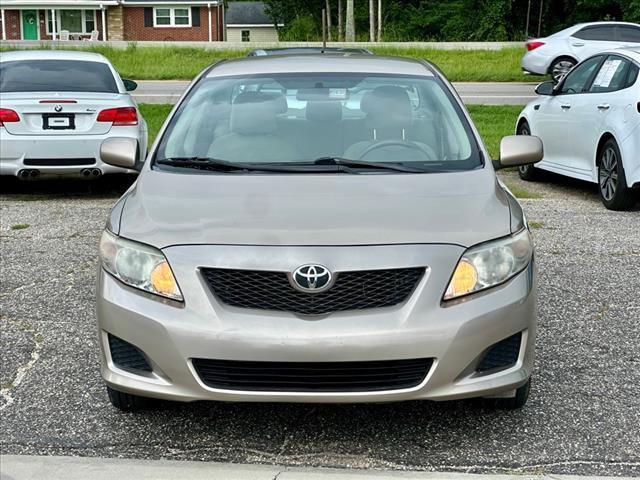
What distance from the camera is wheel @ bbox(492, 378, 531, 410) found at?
13.8 feet

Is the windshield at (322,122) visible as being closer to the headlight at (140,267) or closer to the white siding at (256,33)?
the headlight at (140,267)

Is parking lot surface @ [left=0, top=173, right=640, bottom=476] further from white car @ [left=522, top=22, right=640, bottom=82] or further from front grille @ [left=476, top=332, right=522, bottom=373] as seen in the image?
white car @ [left=522, top=22, right=640, bottom=82]

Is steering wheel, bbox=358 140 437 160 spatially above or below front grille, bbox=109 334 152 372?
above

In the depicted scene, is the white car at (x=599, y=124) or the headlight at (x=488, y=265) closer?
the headlight at (x=488, y=265)

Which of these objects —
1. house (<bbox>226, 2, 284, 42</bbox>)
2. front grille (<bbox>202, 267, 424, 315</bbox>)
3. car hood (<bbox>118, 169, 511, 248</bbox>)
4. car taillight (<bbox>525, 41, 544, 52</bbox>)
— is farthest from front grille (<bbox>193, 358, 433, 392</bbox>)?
house (<bbox>226, 2, 284, 42</bbox>)

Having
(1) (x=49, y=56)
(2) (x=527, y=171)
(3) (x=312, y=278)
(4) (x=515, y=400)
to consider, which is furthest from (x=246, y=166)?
(2) (x=527, y=171)

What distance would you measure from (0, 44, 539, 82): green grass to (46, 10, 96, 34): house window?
19.3 meters

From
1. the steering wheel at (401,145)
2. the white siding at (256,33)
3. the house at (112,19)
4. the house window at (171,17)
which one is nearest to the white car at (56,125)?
the steering wheel at (401,145)

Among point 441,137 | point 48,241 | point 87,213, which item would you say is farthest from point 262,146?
point 87,213

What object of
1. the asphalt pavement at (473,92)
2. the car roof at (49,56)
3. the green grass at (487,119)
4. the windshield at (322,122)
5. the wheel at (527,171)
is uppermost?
the windshield at (322,122)

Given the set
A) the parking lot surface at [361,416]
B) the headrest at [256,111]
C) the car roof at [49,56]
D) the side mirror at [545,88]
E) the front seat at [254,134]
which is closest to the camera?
the parking lot surface at [361,416]

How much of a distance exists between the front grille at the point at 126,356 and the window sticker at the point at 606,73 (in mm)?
7206

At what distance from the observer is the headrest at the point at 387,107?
499 cm

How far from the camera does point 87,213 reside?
9312 mm
